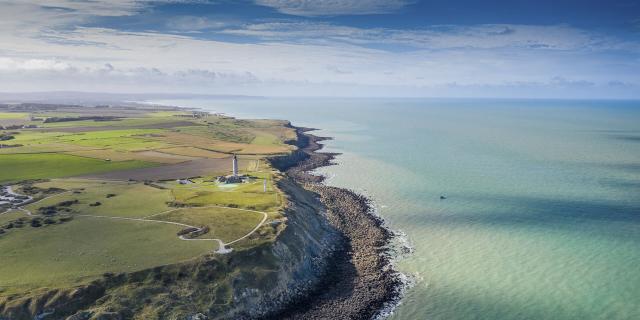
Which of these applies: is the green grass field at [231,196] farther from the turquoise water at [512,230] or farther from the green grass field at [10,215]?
the turquoise water at [512,230]

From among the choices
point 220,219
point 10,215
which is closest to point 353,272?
point 220,219

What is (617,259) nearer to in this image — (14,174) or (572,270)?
(572,270)

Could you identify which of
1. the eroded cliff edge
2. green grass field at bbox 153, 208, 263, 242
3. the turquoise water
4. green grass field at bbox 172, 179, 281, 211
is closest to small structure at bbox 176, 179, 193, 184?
green grass field at bbox 172, 179, 281, 211

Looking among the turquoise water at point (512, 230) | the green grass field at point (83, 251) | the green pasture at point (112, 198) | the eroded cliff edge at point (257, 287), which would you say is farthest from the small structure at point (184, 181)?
the turquoise water at point (512, 230)

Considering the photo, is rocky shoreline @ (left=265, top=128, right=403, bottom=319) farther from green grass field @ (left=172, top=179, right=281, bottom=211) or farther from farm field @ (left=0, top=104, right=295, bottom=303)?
green grass field @ (left=172, top=179, right=281, bottom=211)

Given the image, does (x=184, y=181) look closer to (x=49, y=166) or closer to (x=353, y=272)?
(x=49, y=166)

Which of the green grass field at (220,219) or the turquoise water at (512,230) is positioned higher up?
the green grass field at (220,219)
